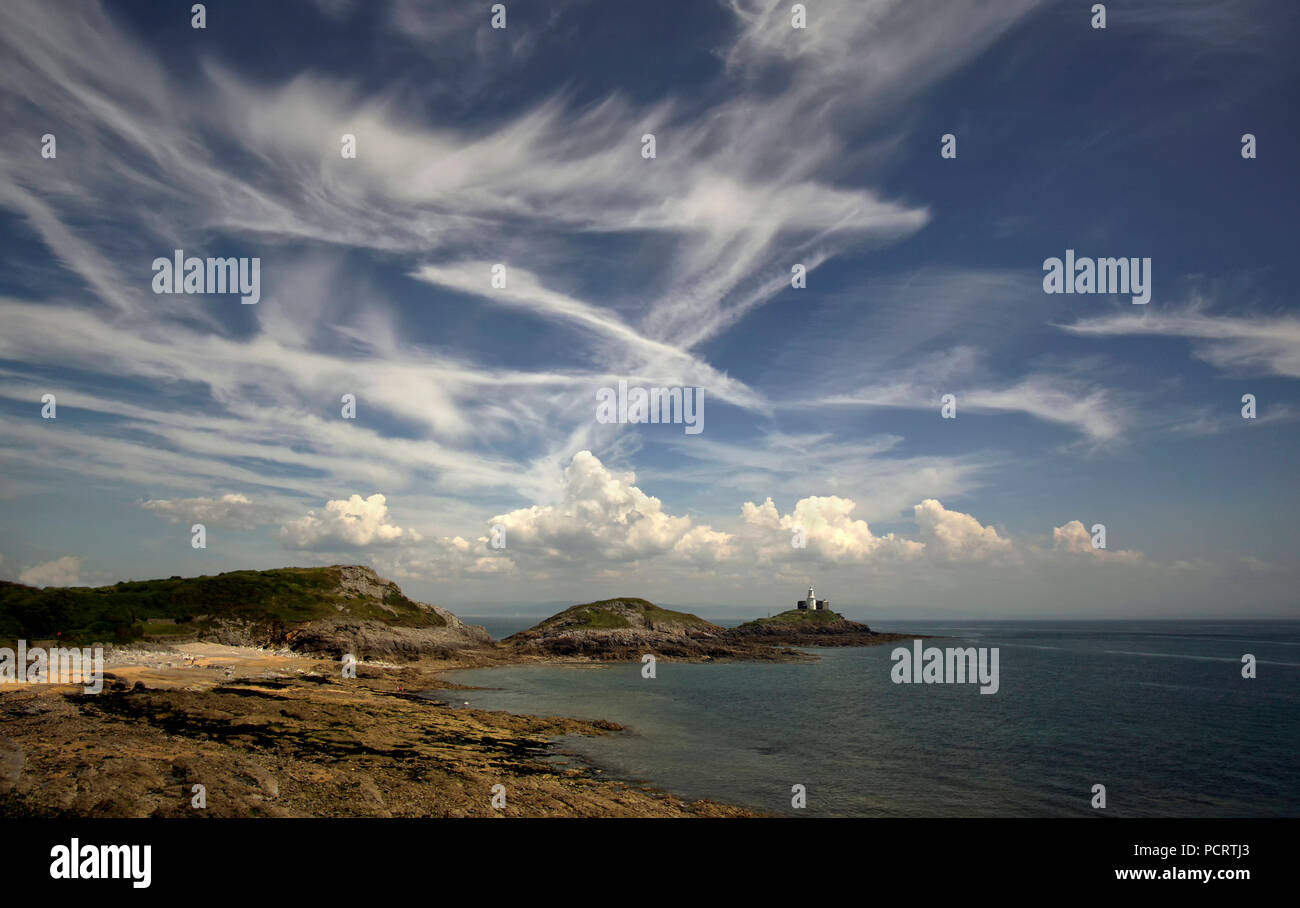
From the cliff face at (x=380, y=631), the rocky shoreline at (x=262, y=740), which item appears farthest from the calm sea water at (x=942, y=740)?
the cliff face at (x=380, y=631)

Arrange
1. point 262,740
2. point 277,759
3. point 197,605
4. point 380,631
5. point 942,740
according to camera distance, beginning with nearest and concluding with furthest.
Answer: point 277,759 < point 262,740 < point 942,740 < point 197,605 < point 380,631

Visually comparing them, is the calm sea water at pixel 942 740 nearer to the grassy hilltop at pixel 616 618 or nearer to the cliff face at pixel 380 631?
the cliff face at pixel 380 631

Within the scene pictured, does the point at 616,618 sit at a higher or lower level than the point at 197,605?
Answer: lower

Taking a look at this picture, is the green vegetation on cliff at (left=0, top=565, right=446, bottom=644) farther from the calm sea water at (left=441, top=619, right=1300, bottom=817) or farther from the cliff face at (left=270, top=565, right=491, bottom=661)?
the calm sea water at (left=441, top=619, right=1300, bottom=817)

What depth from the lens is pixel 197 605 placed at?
100938mm

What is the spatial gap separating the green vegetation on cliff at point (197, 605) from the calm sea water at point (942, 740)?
3671cm

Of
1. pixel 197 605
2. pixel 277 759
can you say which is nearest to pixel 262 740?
pixel 277 759

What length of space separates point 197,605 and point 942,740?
115572 mm

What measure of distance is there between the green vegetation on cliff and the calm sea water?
36708mm

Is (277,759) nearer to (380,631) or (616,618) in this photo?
(380,631)

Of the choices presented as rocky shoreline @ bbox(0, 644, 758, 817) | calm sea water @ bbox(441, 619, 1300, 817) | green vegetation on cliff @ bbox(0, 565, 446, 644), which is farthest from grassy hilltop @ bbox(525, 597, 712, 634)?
rocky shoreline @ bbox(0, 644, 758, 817)

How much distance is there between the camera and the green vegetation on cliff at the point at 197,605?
75.8 metres
